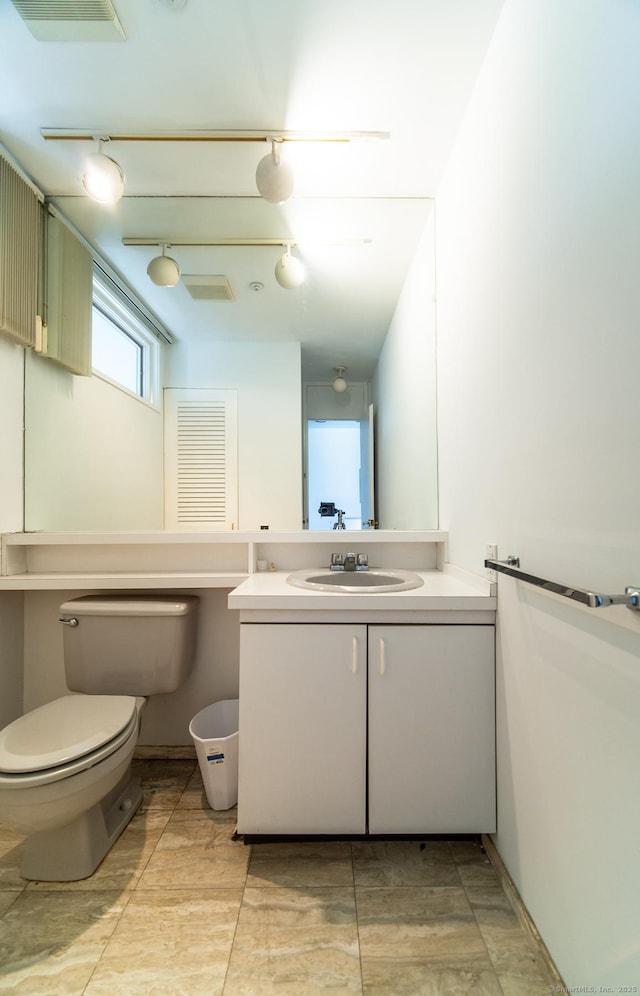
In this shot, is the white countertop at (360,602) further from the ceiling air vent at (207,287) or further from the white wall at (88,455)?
the ceiling air vent at (207,287)

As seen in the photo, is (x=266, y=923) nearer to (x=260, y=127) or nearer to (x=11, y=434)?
(x=11, y=434)

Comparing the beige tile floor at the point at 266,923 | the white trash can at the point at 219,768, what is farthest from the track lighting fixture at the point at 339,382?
the beige tile floor at the point at 266,923

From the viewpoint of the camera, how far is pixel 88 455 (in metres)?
1.83

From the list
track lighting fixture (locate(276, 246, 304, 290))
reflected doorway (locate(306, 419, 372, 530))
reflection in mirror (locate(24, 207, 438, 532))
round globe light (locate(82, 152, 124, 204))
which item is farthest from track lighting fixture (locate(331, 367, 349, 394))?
round globe light (locate(82, 152, 124, 204))

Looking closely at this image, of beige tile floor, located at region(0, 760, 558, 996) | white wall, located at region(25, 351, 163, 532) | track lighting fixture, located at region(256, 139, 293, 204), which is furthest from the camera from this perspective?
white wall, located at region(25, 351, 163, 532)

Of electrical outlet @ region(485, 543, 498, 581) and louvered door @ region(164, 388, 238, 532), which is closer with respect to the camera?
electrical outlet @ region(485, 543, 498, 581)

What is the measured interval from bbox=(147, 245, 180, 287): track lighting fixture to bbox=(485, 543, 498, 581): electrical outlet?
1.81 metres

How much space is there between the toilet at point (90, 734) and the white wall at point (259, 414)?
57 cm

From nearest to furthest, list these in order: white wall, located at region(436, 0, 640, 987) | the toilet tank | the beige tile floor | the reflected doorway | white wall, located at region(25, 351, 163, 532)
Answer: white wall, located at region(436, 0, 640, 987), the beige tile floor, the toilet tank, white wall, located at region(25, 351, 163, 532), the reflected doorway

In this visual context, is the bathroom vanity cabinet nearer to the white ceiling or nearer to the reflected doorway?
the reflected doorway

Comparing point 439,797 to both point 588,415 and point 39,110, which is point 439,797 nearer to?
point 588,415

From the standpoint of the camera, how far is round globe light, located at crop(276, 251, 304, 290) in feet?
5.97

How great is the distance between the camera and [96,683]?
1494 mm

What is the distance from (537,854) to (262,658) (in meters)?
0.82
